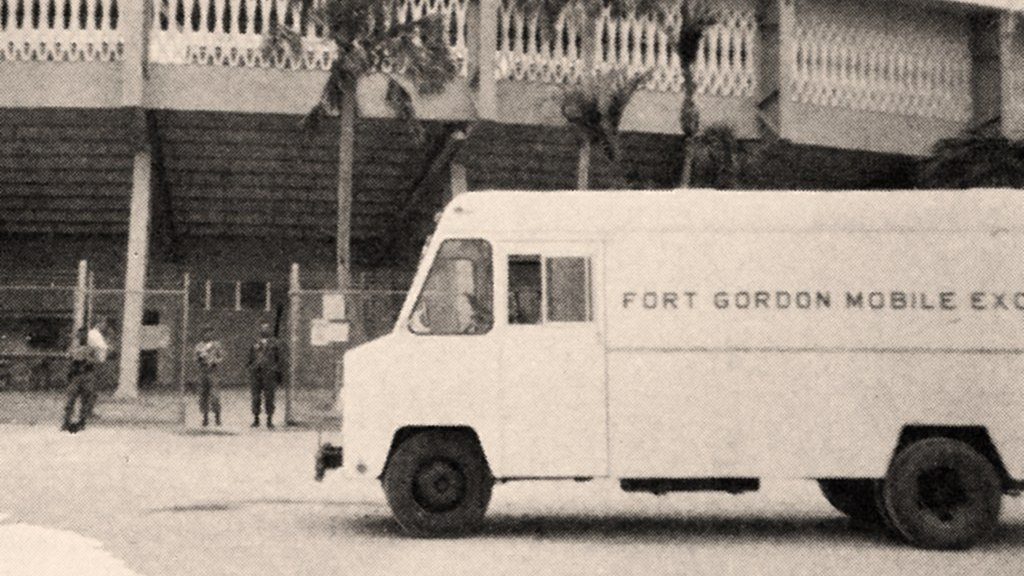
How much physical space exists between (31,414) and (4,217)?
29.3ft

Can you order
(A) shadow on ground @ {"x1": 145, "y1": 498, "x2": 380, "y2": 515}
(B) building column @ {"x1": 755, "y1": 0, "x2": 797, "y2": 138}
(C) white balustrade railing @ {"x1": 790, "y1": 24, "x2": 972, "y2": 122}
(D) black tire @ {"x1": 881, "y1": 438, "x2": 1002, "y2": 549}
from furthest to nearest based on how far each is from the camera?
(C) white balustrade railing @ {"x1": 790, "y1": 24, "x2": 972, "y2": 122} → (B) building column @ {"x1": 755, "y1": 0, "x2": 797, "y2": 138} → (A) shadow on ground @ {"x1": 145, "y1": 498, "x2": 380, "y2": 515} → (D) black tire @ {"x1": 881, "y1": 438, "x2": 1002, "y2": 549}

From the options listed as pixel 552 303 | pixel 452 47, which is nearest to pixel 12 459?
pixel 552 303

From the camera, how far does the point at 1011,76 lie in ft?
85.9

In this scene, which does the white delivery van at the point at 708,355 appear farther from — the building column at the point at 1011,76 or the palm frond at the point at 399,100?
the building column at the point at 1011,76

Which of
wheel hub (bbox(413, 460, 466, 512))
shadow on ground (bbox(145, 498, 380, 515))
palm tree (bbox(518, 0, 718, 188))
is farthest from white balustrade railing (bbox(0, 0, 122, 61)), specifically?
wheel hub (bbox(413, 460, 466, 512))

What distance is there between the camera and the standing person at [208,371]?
1725 centimetres

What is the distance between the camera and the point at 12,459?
42.6 feet

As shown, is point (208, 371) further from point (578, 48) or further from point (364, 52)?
point (578, 48)

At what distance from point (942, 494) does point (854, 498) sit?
1.17 m

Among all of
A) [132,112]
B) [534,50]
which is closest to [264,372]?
[132,112]

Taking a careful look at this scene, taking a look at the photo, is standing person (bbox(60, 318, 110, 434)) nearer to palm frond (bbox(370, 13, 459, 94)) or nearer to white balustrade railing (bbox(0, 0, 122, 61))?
palm frond (bbox(370, 13, 459, 94))

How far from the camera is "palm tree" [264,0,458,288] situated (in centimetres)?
1831

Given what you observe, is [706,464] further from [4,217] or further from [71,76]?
[4,217]

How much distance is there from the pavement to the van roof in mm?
2364
